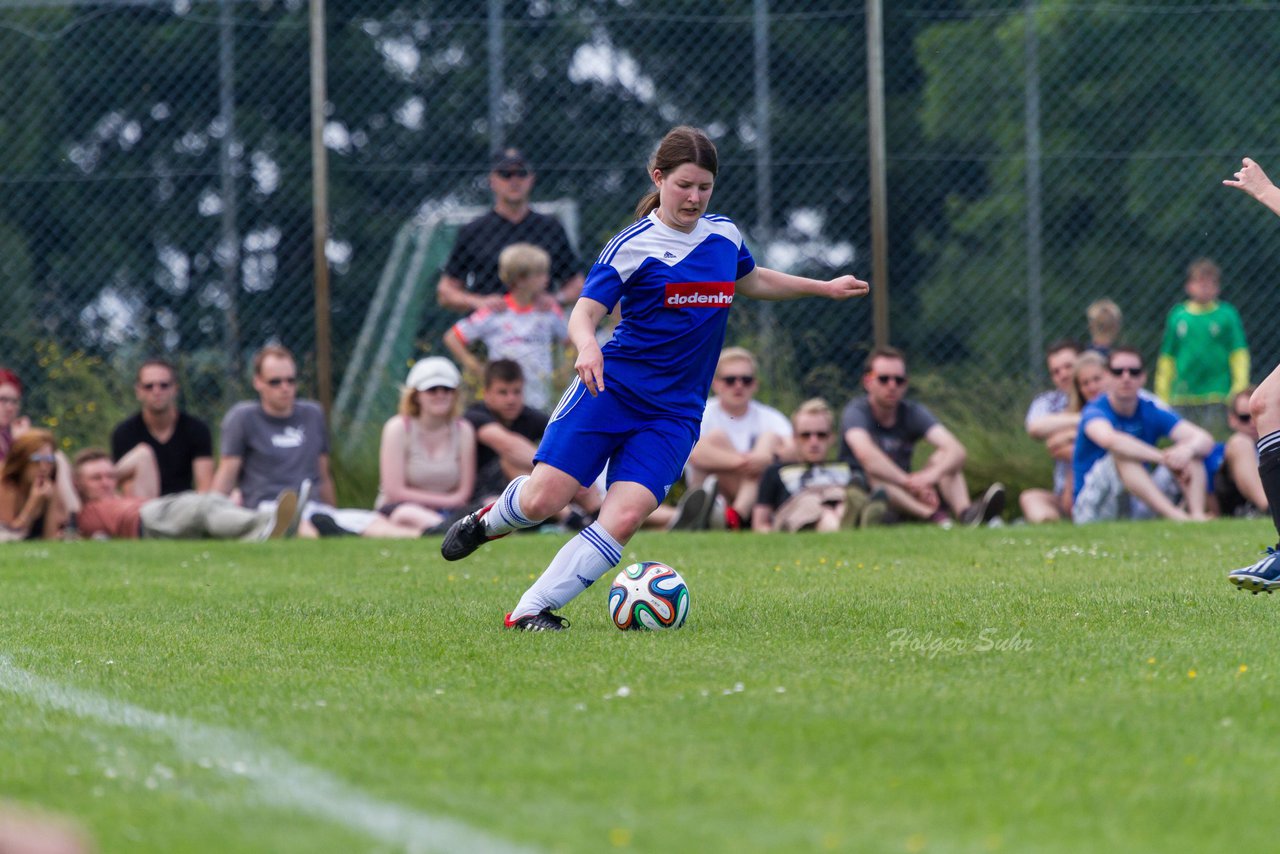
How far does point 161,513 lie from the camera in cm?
1197

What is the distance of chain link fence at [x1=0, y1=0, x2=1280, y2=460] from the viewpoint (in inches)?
652

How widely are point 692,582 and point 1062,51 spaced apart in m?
10.8

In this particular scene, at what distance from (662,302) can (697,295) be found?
0.13m

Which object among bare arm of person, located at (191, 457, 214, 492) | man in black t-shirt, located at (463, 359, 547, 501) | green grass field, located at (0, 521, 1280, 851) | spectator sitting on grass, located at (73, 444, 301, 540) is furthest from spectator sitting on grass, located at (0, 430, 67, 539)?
green grass field, located at (0, 521, 1280, 851)

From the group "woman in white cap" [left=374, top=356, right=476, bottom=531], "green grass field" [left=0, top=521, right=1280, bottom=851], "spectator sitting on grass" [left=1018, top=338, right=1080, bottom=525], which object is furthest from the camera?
"spectator sitting on grass" [left=1018, top=338, right=1080, bottom=525]

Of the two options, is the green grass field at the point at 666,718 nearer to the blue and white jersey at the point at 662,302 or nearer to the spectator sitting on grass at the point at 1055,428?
the blue and white jersey at the point at 662,302

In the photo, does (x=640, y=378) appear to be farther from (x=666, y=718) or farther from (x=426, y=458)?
(x=426, y=458)

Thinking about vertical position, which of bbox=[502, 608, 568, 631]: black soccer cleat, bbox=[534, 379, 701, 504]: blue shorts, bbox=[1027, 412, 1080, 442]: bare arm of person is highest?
bbox=[534, 379, 701, 504]: blue shorts

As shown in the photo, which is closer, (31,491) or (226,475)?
(31,491)

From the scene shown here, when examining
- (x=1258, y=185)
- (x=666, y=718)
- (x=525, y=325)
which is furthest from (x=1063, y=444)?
(x=666, y=718)

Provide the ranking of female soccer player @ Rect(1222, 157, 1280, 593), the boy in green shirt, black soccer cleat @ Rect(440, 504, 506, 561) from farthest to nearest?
the boy in green shirt → black soccer cleat @ Rect(440, 504, 506, 561) → female soccer player @ Rect(1222, 157, 1280, 593)

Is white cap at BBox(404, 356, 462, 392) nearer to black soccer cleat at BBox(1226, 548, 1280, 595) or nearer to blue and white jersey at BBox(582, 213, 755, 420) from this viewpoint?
blue and white jersey at BBox(582, 213, 755, 420)

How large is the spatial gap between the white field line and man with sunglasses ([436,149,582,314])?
7986mm

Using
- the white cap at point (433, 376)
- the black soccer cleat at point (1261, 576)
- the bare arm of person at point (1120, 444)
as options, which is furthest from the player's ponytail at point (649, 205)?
the bare arm of person at point (1120, 444)
